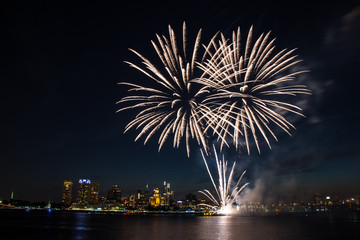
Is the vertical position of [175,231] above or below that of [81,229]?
above

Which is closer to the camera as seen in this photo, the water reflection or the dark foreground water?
the dark foreground water

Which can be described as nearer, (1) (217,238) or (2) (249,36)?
(2) (249,36)

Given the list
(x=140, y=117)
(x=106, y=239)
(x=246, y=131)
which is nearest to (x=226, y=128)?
(x=246, y=131)

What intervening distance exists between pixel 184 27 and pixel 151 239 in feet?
77.6

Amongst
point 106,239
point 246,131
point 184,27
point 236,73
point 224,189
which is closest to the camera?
point 184,27

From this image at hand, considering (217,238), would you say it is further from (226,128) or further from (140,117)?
(140,117)

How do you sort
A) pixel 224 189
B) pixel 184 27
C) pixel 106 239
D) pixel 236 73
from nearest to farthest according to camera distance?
pixel 184 27 → pixel 236 73 → pixel 106 239 → pixel 224 189

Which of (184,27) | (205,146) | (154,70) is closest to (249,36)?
(184,27)

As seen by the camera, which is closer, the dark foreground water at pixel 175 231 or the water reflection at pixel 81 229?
the dark foreground water at pixel 175 231

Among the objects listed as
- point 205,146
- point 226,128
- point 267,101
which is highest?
point 267,101

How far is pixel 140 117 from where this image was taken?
1280 inches

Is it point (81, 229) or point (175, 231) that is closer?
point (175, 231)

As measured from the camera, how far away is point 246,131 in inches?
1256

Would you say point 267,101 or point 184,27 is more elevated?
point 184,27
